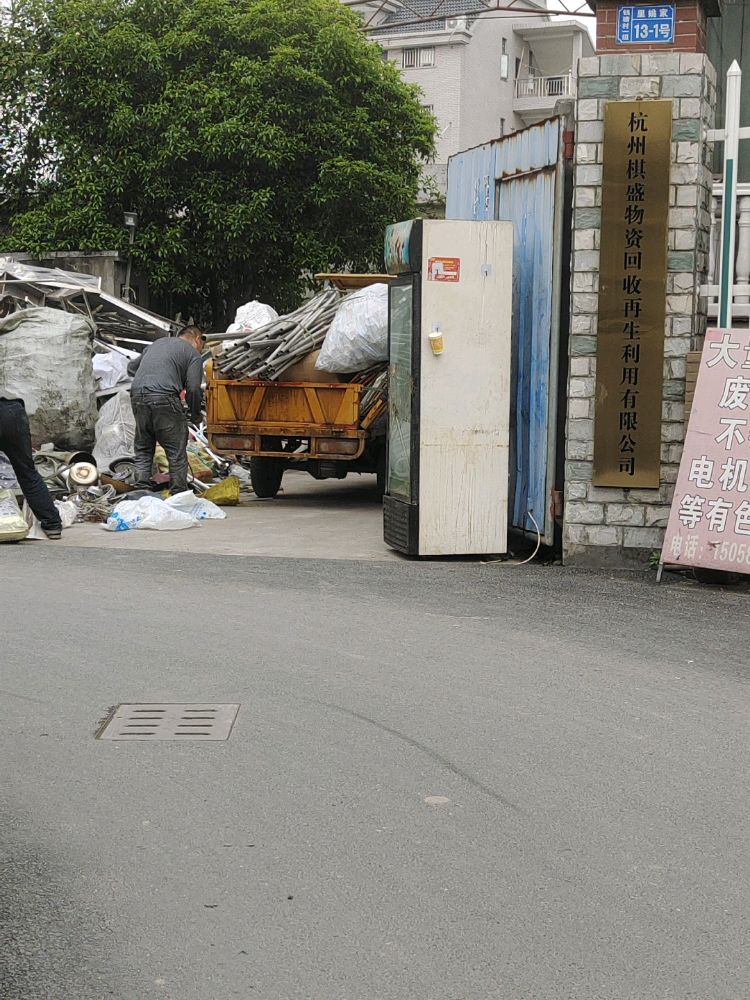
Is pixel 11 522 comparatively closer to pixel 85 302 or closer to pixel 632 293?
pixel 632 293

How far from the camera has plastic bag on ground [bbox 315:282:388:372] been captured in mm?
13094

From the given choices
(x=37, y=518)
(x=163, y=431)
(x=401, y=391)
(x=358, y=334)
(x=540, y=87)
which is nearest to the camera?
(x=401, y=391)

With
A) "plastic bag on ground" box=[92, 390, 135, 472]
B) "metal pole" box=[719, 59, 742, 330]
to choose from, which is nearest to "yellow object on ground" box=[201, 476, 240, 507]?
"plastic bag on ground" box=[92, 390, 135, 472]

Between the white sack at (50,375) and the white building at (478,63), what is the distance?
3339 cm

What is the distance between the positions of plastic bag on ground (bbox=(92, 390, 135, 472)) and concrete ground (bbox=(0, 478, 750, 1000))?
7016mm

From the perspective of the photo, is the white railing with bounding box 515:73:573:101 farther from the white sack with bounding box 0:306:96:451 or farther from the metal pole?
the metal pole

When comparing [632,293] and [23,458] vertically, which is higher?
[632,293]

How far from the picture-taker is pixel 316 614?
26.3 ft

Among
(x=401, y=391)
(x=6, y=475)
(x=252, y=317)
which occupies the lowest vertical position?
(x=6, y=475)

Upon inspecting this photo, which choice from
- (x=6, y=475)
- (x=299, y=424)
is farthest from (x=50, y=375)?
(x=6, y=475)

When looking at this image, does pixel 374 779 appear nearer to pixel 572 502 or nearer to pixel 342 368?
pixel 572 502

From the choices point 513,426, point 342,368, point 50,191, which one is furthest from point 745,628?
point 50,191

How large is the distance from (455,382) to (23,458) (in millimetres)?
3717

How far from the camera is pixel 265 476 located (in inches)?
596
